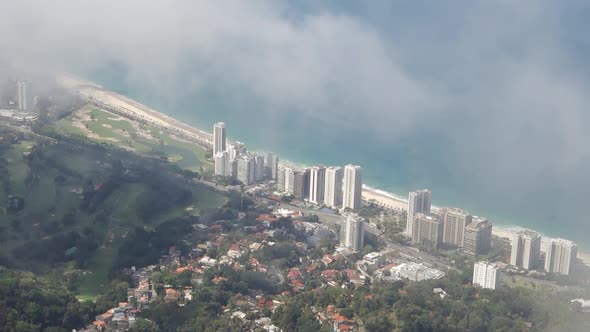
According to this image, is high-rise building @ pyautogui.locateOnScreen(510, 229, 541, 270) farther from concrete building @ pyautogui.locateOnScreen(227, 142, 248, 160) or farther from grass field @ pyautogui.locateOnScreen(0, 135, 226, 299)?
concrete building @ pyautogui.locateOnScreen(227, 142, 248, 160)

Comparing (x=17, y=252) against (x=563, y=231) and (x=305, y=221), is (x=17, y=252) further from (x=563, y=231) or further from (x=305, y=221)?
(x=563, y=231)

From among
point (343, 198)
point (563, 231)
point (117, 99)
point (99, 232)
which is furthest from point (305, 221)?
point (117, 99)

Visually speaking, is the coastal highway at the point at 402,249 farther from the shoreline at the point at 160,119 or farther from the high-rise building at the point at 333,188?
the shoreline at the point at 160,119

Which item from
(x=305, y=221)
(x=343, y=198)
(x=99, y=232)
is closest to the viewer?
(x=99, y=232)

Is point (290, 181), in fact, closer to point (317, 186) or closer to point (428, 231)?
point (317, 186)

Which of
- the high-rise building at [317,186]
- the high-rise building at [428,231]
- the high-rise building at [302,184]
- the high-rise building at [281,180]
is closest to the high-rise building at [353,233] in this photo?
the high-rise building at [428,231]

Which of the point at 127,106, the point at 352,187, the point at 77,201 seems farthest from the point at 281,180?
the point at 127,106

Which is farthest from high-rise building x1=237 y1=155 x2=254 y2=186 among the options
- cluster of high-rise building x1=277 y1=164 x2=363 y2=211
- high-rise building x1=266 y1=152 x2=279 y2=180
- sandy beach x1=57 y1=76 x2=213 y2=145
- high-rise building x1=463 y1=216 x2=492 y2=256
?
high-rise building x1=463 y1=216 x2=492 y2=256
